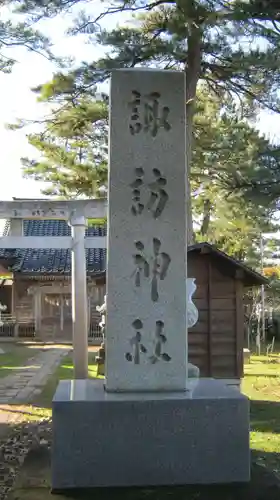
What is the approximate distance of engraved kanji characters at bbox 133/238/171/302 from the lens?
395 cm

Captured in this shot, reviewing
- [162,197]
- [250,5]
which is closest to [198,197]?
[250,5]

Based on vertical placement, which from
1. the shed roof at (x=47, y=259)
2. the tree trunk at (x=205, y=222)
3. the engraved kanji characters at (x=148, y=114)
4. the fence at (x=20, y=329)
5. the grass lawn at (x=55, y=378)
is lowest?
the grass lawn at (x=55, y=378)

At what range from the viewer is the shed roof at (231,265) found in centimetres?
1041

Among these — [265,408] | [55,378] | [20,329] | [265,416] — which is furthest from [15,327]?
[265,416]

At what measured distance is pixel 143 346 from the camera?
12.8ft

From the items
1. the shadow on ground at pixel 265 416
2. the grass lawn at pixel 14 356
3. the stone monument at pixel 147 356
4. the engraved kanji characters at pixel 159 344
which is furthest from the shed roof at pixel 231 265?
the engraved kanji characters at pixel 159 344

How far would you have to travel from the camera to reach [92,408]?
3469 mm

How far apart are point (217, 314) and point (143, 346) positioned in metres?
7.03

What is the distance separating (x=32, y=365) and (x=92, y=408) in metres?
12.4

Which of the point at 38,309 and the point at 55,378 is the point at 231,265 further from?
the point at 38,309

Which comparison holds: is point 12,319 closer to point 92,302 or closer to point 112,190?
point 92,302

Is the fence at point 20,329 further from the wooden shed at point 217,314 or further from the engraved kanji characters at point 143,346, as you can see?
the engraved kanji characters at point 143,346

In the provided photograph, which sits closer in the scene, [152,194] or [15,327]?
[152,194]

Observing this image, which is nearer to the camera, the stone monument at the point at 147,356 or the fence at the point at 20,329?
the stone monument at the point at 147,356
